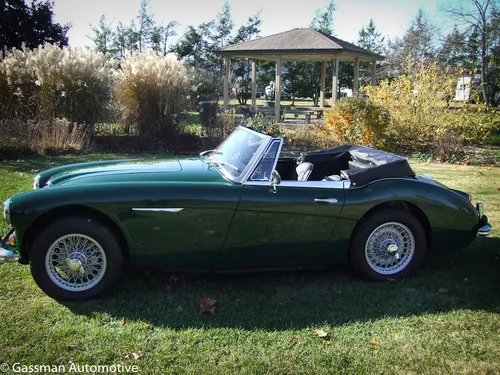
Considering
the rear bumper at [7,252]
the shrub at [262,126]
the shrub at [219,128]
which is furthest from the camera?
the shrub at [219,128]

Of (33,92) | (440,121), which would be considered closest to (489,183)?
(440,121)

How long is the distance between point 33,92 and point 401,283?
10.4 m

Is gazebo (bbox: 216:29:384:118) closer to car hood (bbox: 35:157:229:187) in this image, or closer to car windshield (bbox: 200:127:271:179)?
car windshield (bbox: 200:127:271:179)

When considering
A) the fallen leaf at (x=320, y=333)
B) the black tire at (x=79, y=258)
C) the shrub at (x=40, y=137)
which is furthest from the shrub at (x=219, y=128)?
the fallen leaf at (x=320, y=333)

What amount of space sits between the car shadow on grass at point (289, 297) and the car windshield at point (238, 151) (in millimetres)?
1005

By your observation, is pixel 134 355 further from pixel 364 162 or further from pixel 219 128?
pixel 219 128

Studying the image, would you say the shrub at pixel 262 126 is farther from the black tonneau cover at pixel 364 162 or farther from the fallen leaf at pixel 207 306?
the fallen leaf at pixel 207 306

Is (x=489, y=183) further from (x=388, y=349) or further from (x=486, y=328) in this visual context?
Answer: (x=388, y=349)

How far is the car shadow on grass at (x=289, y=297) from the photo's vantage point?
11.4 ft

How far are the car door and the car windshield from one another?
22 centimetres

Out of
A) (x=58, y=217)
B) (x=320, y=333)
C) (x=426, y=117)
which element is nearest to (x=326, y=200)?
(x=320, y=333)

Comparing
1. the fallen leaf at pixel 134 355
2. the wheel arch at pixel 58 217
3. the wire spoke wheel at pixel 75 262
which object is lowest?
the fallen leaf at pixel 134 355

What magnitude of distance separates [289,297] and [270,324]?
487mm

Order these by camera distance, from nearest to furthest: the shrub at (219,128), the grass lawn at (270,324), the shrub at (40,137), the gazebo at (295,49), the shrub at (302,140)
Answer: the grass lawn at (270,324) < the shrub at (40,137) < the shrub at (219,128) < the shrub at (302,140) < the gazebo at (295,49)
